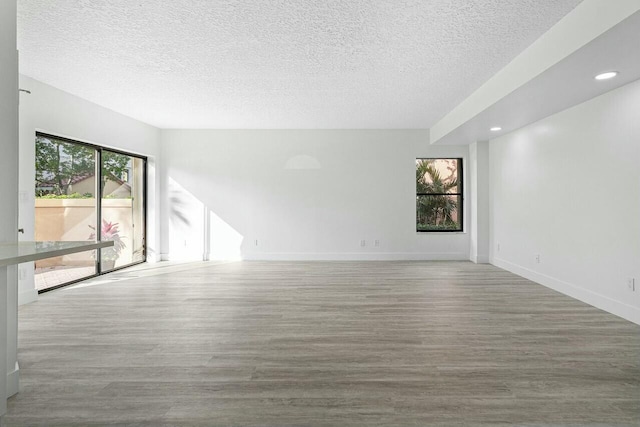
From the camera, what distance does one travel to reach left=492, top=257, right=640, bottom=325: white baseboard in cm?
364

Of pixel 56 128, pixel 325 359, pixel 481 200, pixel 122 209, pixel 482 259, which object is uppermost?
pixel 56 128

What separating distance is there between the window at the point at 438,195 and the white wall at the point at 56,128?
543cm

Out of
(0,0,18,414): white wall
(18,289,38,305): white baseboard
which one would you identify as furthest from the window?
(0,0,18,414): white wall

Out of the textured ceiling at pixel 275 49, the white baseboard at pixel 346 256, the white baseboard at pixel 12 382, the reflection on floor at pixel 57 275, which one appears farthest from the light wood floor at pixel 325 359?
the white baseboard at pixel 346 256

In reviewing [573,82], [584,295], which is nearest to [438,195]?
[584,295]

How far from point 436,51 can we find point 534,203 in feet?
9.97

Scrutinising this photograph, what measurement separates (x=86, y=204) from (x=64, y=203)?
0.43 metres

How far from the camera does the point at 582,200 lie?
4379 millimetres

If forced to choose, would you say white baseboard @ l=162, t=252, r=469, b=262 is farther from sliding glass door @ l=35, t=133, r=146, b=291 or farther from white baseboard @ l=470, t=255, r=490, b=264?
sliding glass door @ l=35, t=133, r=146, b=291

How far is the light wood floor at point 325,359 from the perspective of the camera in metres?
2.02

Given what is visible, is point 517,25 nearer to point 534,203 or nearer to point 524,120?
point 524,120

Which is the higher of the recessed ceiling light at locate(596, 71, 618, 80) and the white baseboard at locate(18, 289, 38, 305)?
the recessed ceiling light at locate(596, 71, 618, 80)

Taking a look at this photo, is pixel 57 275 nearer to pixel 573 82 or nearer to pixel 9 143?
pixel 9 143

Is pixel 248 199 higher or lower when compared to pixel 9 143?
lower
